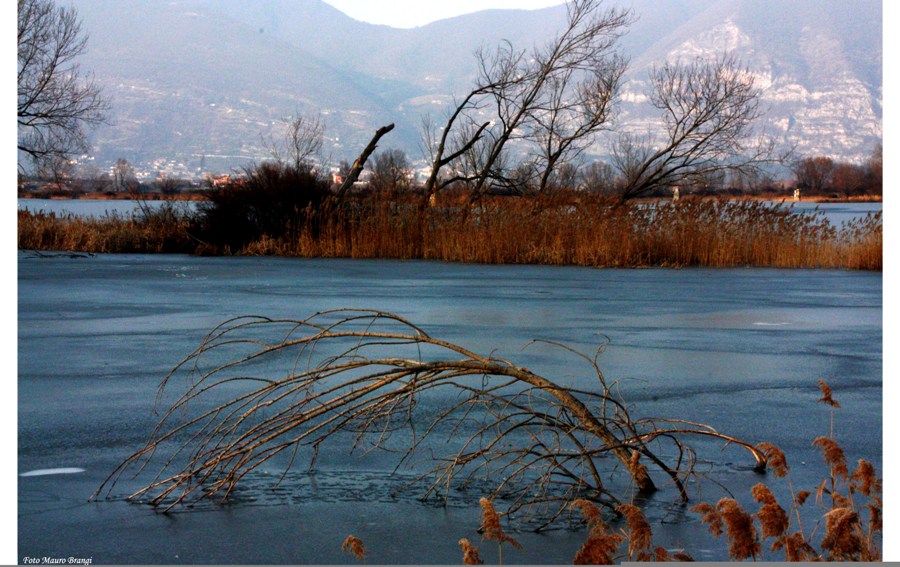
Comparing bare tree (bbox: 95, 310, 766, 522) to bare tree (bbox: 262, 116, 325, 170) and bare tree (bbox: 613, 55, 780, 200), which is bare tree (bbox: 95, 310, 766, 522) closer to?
bare tree (bbox: 613, 55, 780, 200)

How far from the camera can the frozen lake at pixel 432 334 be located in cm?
423

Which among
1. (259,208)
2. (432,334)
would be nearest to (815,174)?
(259,208)

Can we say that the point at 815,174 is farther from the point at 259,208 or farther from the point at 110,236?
Result: the point at 110,236

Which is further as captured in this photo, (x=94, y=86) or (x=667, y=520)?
(x=94, y=86)

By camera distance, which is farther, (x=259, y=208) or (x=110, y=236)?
(x=110, y=236)

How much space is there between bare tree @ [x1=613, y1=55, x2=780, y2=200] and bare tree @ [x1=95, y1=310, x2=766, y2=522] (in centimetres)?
2165

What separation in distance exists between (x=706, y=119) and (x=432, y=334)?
20.5 m

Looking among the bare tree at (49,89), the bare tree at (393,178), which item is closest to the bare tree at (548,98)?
the bare tree at (393,178)

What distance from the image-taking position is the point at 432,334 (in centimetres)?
1049

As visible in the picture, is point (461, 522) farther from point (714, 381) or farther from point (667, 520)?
point (714, 381)

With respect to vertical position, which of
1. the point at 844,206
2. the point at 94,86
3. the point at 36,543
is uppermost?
the point at 94,86

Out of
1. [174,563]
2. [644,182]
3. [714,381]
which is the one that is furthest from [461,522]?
[644,182]

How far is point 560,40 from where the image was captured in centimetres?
2783

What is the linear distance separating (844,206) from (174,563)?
2326 centimetres
